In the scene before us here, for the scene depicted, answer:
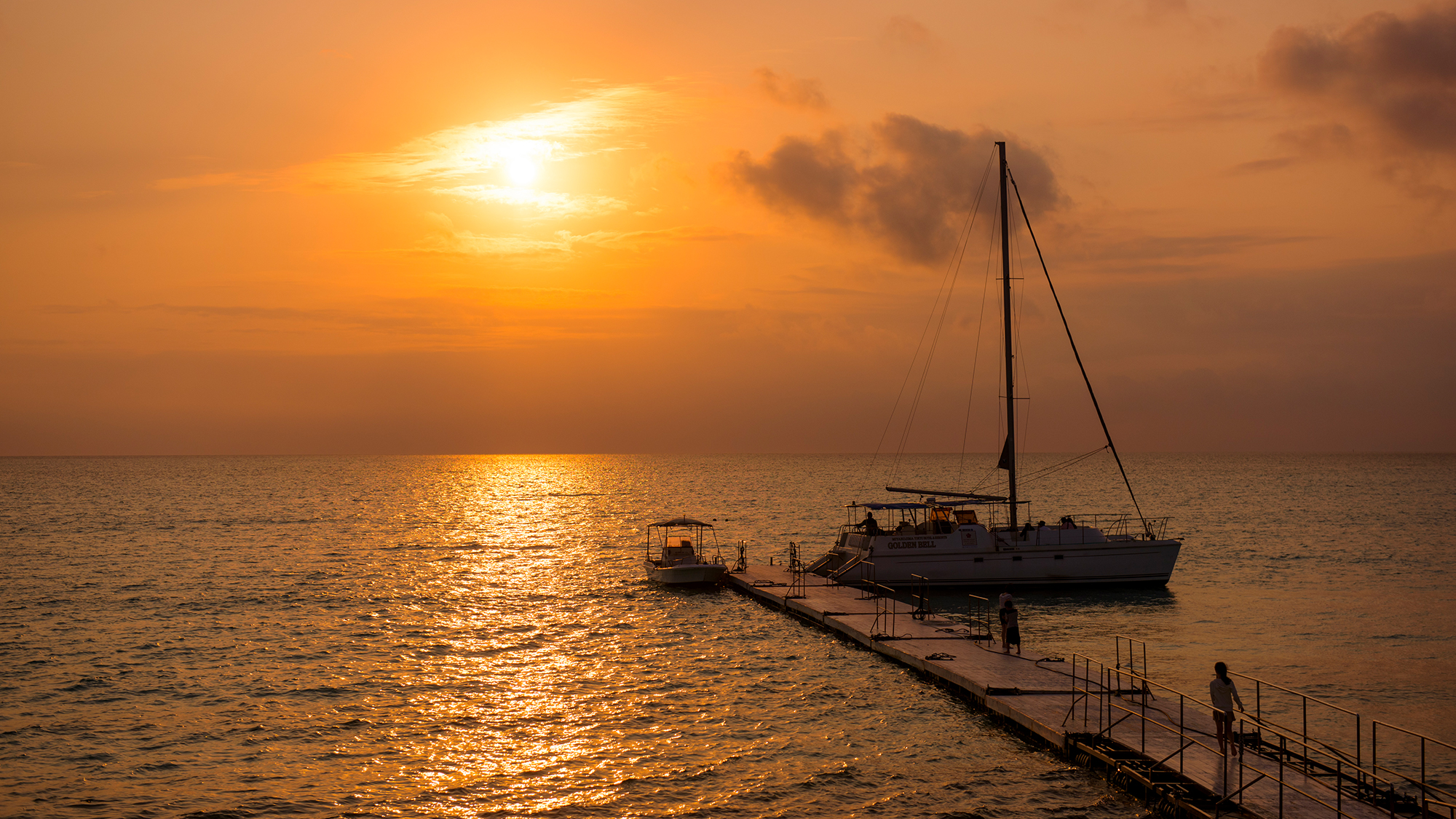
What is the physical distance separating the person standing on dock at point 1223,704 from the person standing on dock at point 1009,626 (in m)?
11.3

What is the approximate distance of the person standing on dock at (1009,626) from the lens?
32062 millimetres

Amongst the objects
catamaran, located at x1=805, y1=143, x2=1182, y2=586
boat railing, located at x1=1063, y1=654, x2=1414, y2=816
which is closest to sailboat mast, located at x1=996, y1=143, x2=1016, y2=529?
catamaran, located at x1=805, y1=143, x2=1182, y2=586

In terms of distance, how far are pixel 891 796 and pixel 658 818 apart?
197 inches

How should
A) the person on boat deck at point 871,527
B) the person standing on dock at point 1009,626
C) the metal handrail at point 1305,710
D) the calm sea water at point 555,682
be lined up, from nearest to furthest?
the metal handrail at point 1305,710 < the calm sea water at point 555,682 < the person standing on dock at point 1009,626 < the person on boat deck at point 871,527

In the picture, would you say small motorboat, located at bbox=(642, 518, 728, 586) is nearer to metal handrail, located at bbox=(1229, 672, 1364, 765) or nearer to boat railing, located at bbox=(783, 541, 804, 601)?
boat railing, located at bbox=(783, 541, 804, 601)

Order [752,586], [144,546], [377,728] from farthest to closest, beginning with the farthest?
1. [144,546]
2. [752,586]
3. [377,728]

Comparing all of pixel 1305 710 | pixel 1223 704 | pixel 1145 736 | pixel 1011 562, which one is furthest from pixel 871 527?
pixel 1223 704

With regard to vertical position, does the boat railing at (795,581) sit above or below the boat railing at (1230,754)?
below

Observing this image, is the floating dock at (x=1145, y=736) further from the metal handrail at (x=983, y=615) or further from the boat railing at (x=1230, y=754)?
the metal handrail at (x=983, y=615)

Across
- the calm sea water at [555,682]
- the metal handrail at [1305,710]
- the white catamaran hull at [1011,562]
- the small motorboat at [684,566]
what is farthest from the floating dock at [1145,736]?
the small motorboat at [684,566]

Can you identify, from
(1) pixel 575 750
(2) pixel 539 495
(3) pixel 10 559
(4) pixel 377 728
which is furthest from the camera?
(2) pixel 539 495

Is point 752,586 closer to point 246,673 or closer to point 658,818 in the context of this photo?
point 246,673

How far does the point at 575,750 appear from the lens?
25.9m

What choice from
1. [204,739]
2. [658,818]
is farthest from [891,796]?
[204,739]
